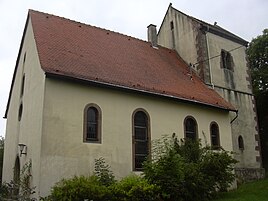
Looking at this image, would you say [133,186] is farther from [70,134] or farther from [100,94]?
[100,94]

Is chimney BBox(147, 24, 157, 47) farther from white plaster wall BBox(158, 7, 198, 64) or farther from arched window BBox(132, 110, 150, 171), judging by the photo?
arched window BBox(132, 110, 150, 171)

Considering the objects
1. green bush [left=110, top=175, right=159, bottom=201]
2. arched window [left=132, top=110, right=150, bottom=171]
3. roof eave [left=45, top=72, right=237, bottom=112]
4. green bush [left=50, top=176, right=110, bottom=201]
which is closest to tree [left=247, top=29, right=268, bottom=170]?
roof eave [left=45, top=72, right=237, bottom=112]

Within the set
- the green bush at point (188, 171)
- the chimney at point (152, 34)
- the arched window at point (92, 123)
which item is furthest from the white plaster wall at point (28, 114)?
the chimney at point (152, 34)

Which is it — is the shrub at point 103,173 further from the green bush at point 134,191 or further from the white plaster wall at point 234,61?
the white plaster wall at point 234,61

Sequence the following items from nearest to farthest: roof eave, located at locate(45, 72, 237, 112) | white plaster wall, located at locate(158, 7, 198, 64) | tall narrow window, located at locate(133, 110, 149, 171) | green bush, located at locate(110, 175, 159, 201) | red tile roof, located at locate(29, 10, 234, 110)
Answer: green bush, located at locate(110, 175, 159, 201) < roof eave, located at locate(45, 72, 237, 112) < red tile roof, located at locate(29, 10, 234, 110) < tall narrow window, located at locate(133, 110, 149, 171) < white plaster wall, located at locate(158, 7, 198, 64)

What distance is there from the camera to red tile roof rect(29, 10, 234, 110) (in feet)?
49.7

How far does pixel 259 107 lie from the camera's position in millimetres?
31297

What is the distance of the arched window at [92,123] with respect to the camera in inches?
562

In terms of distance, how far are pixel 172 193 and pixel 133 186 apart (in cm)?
154

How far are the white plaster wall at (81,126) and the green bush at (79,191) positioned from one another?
1265mm

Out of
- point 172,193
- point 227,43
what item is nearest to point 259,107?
point 227,43

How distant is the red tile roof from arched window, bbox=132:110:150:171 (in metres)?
1.29

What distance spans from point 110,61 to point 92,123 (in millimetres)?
4000

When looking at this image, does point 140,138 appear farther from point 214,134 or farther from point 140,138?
point 214,134
